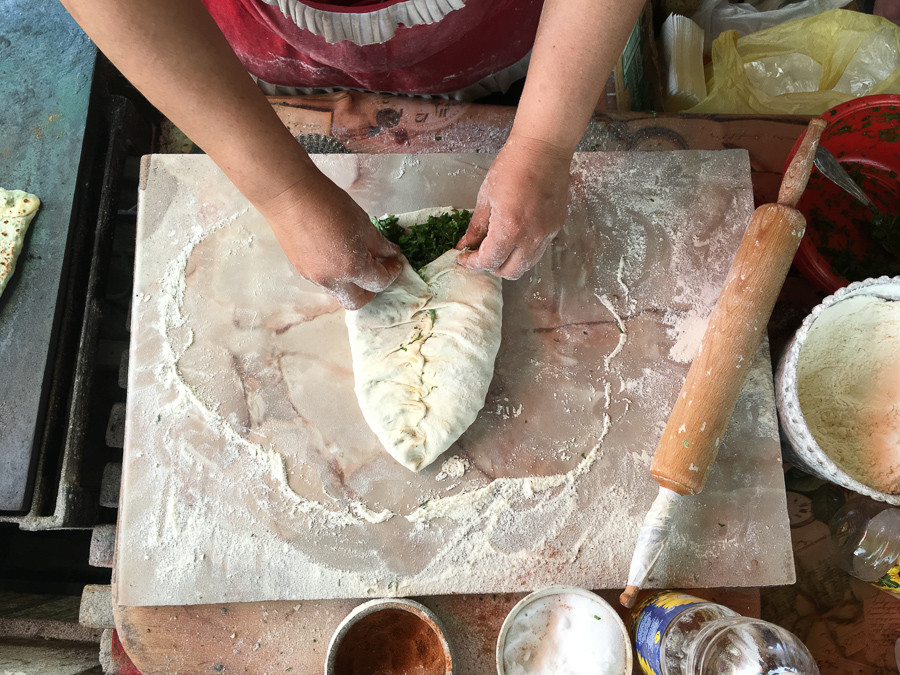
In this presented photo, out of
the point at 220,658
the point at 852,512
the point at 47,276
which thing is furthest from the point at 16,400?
the point at 852,512

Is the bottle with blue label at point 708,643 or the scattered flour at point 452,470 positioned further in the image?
the scattered flour at point 452,470

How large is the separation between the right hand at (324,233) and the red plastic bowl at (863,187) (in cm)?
131

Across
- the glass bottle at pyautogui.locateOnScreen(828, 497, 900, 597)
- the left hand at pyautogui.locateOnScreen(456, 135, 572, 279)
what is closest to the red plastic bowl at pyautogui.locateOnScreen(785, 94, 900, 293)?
the glass bottle at pyautogui.locateOnScreen(828, 497, 900, 597)

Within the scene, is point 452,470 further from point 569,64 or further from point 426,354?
point 569,64

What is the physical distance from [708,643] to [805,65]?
206cm

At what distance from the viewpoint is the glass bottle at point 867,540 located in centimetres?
169

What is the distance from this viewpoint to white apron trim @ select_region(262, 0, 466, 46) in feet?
4.47

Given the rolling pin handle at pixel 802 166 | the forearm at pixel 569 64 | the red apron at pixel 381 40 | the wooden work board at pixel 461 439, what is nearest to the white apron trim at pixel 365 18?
the red apron at pixel 381 40

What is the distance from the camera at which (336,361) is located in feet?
5.39

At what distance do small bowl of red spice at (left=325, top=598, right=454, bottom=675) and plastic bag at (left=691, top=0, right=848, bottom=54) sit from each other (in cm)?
240

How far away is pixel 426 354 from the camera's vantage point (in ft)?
5.16

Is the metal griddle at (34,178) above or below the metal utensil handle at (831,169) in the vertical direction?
above

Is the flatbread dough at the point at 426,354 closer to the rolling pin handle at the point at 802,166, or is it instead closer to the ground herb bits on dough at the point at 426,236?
the ground herb bits on dough at the point at 426,236

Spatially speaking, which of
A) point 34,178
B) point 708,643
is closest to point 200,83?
point 34,178
